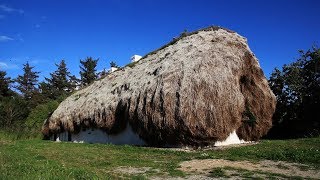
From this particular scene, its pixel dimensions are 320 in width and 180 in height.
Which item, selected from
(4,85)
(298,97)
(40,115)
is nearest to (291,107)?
(298,97)

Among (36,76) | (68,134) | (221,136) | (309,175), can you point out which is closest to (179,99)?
(221,136)

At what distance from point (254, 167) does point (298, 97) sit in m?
24.5

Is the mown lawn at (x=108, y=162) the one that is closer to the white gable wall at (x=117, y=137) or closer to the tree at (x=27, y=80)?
the white gable wall at (x=117, y=137)

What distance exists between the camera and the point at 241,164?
11812 millimetres

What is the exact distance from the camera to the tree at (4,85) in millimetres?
62406

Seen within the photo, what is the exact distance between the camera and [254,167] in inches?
442

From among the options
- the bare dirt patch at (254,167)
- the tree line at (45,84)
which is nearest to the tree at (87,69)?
the tree line at (45,84)

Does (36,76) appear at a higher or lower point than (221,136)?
higher

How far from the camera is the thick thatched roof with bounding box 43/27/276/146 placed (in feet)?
56.5

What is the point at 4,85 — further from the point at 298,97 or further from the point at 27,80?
the point at 298,97

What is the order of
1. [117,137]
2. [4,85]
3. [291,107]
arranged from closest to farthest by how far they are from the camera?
1. [117,137]
2. [291,107]
3. [4,85]

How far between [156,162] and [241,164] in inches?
111

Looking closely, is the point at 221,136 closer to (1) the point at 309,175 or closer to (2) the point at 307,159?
(2) the point at 307,159

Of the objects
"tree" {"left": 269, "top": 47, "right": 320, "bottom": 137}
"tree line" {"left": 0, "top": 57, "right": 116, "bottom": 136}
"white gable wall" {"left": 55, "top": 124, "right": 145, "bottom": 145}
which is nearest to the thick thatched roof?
"white gable wall" {"left": 55, "top": 124, "right": 145, "bottom": 145}
